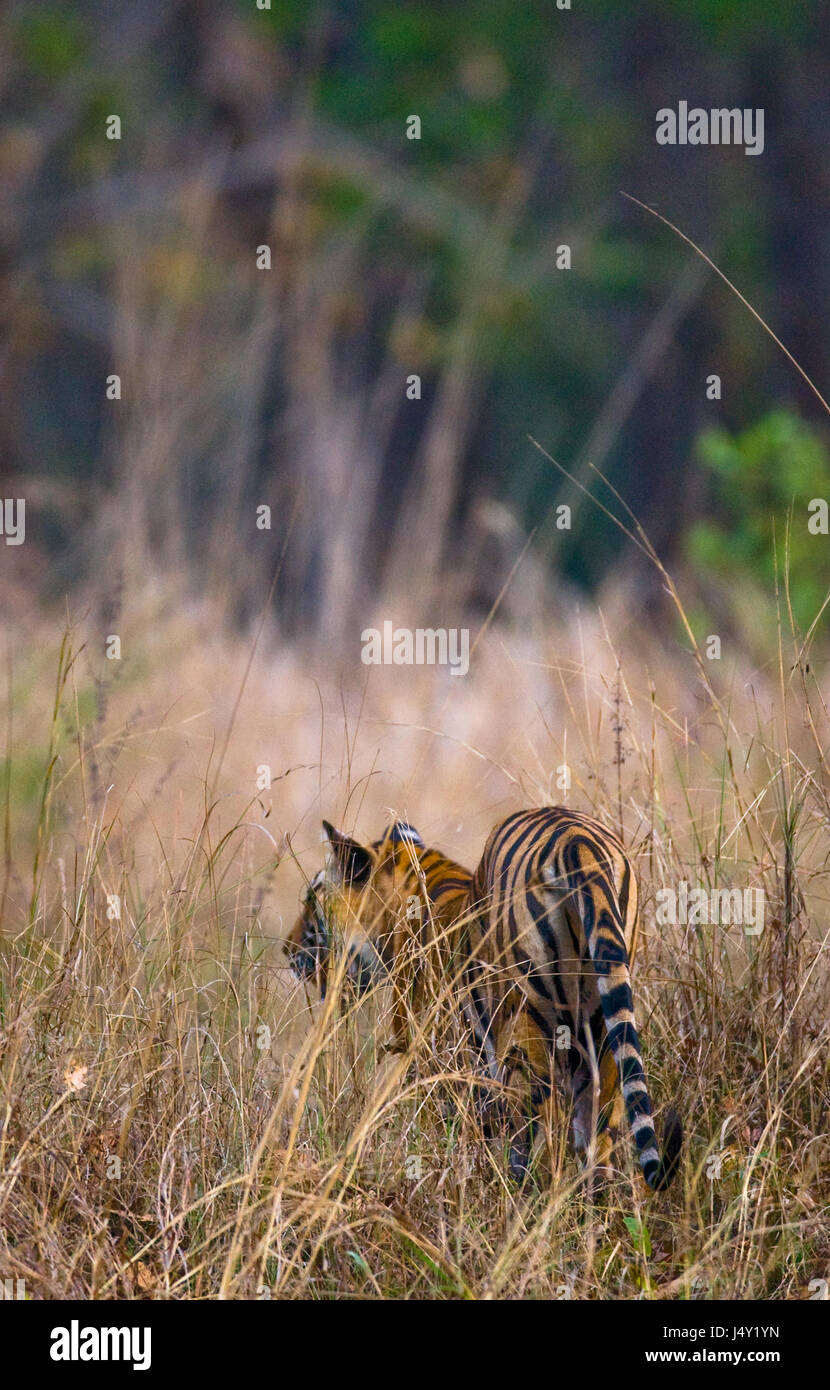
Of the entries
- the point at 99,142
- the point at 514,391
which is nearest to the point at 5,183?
the point at 99,142

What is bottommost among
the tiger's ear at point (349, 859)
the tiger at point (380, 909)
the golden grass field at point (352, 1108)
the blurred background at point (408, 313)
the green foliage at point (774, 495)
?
the golden grass field at point (352, 1108)

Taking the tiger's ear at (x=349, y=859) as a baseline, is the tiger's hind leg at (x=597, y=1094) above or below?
below

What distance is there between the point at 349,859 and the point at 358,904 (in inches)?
3.7

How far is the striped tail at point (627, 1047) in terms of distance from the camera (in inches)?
88.6

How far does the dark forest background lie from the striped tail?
651cm

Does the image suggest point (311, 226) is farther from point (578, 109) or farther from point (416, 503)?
point (416, 503)

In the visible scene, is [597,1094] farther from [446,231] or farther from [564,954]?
[446,231]

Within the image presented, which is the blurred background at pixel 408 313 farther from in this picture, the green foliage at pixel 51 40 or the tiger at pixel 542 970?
the tiger at pixel 542 970

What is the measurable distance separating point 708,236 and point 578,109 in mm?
1770

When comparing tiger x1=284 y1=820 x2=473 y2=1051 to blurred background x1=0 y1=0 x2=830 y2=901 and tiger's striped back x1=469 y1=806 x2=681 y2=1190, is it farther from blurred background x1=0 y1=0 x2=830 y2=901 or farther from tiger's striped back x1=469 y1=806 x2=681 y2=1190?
blurred background x1=0 y1=0 x2=830 y2=901

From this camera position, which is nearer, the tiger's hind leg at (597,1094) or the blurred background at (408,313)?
the tiger's hind leg at (597,1094)

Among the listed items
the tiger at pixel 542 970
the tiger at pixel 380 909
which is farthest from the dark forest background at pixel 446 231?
the tiger at pixel 542 970

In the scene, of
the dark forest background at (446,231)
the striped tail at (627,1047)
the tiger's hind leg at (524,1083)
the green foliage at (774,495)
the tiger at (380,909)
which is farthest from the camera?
the dark forest background at (446,231)

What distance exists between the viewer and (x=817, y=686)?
2939mm
